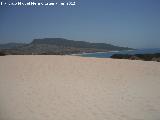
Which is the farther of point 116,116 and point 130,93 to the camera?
point 130,93

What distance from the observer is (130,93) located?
7395 mm

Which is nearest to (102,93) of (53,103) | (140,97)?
(140,97)

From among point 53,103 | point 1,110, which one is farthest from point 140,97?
point 1,110

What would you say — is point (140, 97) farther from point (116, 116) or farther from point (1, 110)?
point (1, 110)

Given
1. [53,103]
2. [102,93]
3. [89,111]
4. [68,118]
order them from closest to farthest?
[68,118] < [89,111] < [53,103] < [102,93]

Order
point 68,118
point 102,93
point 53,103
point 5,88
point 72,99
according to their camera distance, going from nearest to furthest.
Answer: point 68,118, point 53,103, point 72,99, point 102,93, point 5,88

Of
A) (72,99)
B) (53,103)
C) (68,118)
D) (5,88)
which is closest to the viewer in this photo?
(68,118)

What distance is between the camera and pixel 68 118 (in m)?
5.07

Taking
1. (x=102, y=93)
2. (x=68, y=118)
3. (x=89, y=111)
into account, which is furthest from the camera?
(x=102, y=93)

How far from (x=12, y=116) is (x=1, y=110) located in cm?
54

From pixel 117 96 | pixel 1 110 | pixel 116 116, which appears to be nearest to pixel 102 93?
pixel 117 96

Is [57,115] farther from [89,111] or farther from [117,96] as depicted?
[117,96]

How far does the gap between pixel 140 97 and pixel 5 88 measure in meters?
4.20

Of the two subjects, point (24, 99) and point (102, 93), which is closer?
point (24, 99)
